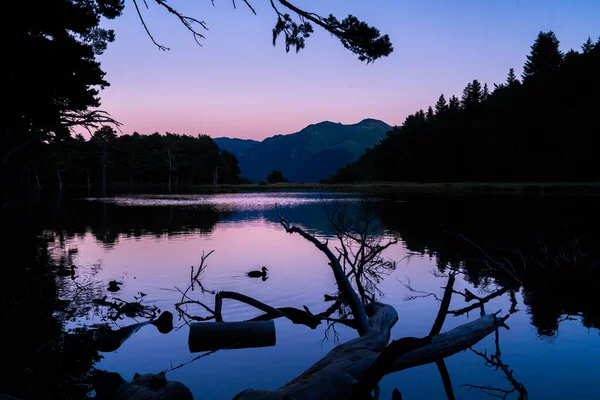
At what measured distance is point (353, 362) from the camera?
5676mm

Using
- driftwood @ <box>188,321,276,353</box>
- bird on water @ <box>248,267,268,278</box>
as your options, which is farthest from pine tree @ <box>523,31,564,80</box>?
driftwood @ <box>188,321,276,353</box>

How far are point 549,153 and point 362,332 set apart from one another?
8270 centimetres

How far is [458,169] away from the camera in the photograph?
9856cm

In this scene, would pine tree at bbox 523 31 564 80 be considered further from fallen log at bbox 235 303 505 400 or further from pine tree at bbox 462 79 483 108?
fallen log at bbox 235 303 505 400

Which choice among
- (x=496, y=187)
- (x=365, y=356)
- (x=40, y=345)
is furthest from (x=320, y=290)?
(x=496, y=187)

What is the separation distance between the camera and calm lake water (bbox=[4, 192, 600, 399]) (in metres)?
8.42

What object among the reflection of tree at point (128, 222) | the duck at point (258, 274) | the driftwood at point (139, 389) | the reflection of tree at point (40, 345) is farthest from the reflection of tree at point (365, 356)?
the reflection of tree at point (128, 222)

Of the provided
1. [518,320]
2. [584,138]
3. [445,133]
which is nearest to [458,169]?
[445,133]

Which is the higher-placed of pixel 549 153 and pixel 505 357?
pixel 549 153

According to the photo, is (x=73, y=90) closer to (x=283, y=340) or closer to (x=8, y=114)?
(x=8, y=114)

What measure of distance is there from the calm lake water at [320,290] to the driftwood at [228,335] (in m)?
0.25

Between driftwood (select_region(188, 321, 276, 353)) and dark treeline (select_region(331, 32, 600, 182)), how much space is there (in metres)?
74.3

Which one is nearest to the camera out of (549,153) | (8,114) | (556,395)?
(556,395)

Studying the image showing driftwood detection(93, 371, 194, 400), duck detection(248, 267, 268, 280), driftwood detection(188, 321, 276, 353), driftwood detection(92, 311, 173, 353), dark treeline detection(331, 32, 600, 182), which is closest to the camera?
driftwood detection(93, 371, 194, 400)
